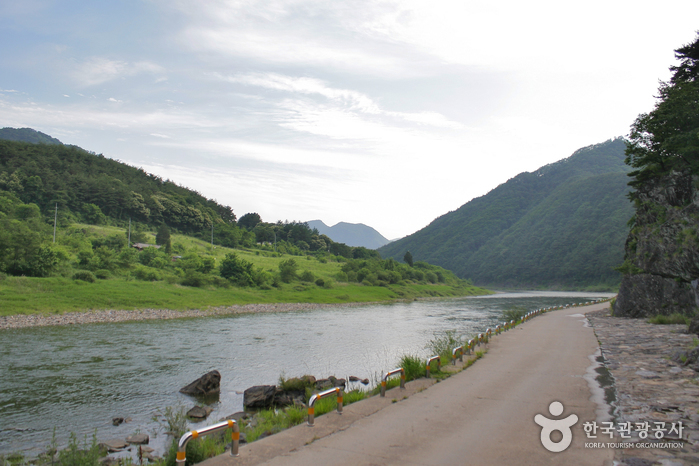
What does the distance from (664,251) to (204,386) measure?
2376 cm

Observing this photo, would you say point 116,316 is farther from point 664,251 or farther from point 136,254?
point 664,251

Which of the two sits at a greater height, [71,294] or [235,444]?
[235,444]

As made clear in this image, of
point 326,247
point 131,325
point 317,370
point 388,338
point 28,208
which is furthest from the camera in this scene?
point 326,247

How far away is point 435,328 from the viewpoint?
1451 inches

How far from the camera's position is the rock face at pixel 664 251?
19.0m

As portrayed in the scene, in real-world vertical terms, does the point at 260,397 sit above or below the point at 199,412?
above

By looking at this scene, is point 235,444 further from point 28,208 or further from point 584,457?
point 28,208

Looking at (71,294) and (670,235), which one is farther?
(71,294)

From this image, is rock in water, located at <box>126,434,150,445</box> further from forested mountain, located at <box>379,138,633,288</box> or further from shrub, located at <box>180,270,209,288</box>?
forested mountain, located at <box>379,138,633,288</box>

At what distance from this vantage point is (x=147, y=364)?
809 inches

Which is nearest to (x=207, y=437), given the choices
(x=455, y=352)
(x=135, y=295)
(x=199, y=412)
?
(x=199, y=412)

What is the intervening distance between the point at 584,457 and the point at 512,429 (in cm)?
157

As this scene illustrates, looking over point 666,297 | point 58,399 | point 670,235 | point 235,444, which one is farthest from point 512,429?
point 666,297

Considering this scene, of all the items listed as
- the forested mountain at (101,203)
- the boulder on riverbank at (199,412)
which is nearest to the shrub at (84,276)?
the forested mountain at (101,203)
